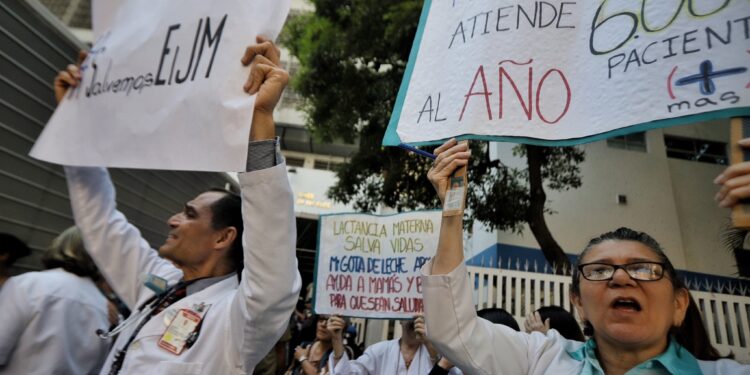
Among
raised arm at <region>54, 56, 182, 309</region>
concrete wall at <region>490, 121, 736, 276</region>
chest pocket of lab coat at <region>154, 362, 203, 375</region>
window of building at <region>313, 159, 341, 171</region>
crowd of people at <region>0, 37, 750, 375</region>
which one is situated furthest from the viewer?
window of building at <region>313, 159, 341, 171</region>

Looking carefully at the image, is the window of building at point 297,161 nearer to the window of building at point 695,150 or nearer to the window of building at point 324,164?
the window of building at point 324,164

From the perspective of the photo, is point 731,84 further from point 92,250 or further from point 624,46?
point 92,250

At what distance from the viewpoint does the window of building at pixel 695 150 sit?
978 cm

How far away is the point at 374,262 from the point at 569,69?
2.53 meters

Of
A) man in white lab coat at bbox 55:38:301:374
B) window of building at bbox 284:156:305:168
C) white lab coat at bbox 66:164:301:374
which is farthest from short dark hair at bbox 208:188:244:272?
window of building at bbox 284:156:305:168

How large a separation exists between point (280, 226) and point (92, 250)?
1380 millimetres

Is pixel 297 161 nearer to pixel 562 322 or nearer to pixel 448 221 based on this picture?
pixel 562 322

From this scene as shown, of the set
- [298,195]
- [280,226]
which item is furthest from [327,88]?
[280,226]

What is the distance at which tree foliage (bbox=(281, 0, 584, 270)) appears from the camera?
7.99 metres

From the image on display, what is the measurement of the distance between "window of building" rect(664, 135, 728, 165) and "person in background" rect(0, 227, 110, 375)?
10834 mm

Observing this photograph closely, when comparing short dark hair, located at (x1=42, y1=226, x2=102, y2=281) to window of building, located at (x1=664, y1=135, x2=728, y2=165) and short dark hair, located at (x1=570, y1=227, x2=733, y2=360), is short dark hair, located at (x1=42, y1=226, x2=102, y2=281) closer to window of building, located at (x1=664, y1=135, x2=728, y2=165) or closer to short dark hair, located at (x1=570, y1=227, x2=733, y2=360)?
short dark hair, located at (x1=570, y1=227, x2=733, y2=360)

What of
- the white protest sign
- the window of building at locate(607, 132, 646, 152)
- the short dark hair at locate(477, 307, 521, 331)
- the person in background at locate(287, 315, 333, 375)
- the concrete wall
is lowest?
the person in background at locate(287, 315, 333, 375)

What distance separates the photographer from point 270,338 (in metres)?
1.49

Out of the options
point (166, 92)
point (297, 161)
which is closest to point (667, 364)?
point (166, 92)
